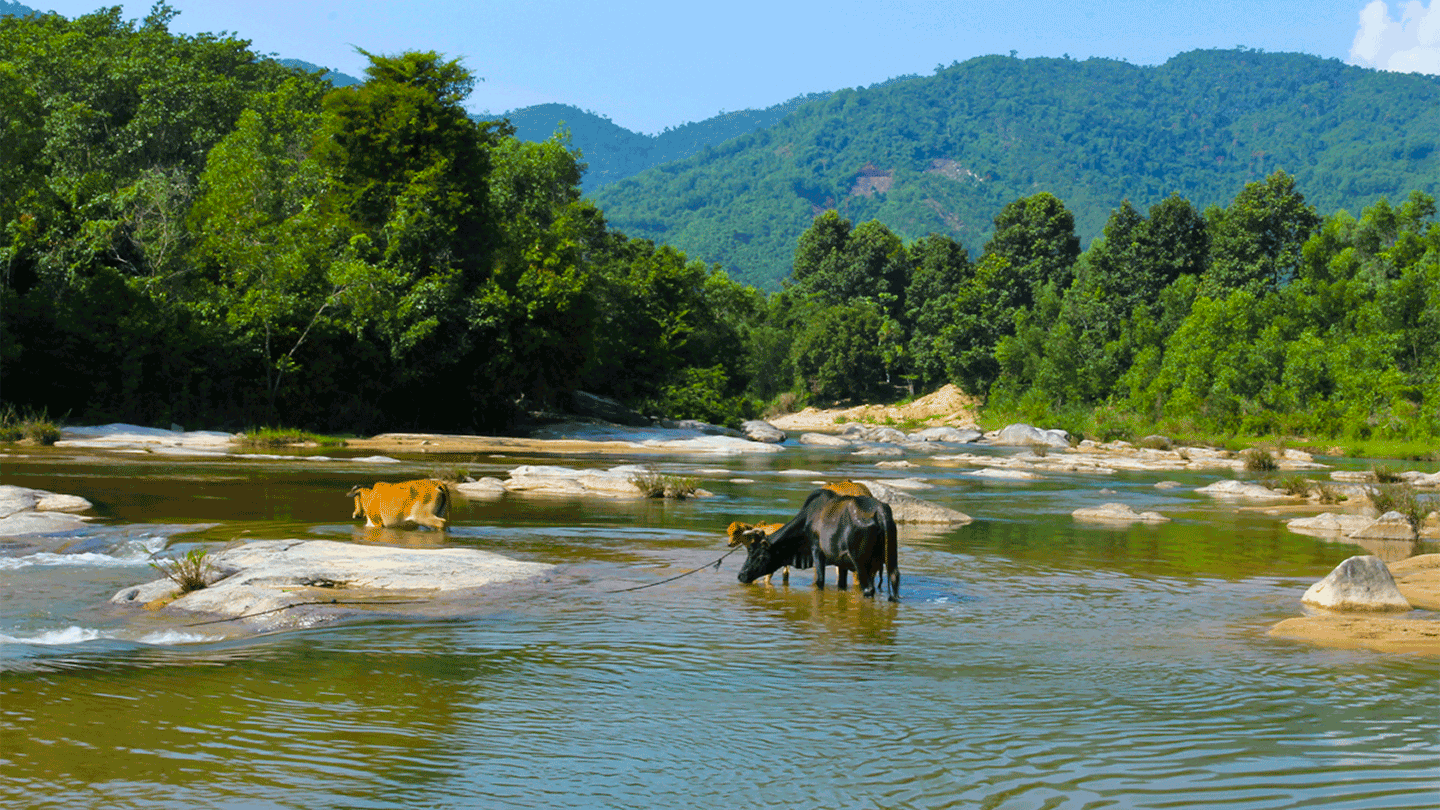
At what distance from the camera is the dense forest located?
130 ft

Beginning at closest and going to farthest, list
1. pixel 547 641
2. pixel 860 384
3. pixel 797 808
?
1. pixel 797 808
2. pixel 547 641
3. pixel 860 384

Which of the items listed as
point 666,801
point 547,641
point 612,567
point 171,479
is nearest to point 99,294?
point 171,479

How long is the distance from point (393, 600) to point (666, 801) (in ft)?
20.9

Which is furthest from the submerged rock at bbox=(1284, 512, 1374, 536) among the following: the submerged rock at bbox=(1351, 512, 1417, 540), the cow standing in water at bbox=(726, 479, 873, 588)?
the cow standing in water at bbox=(726, 479, 873, 588)

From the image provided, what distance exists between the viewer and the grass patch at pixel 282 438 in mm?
36750

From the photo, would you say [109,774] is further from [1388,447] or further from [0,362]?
[1388,447]

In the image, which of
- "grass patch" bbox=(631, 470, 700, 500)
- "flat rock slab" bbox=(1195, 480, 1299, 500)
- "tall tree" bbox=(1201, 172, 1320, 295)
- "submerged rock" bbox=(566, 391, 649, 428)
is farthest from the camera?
"tall tree" bbox=(1201, 172, 1320, 295)

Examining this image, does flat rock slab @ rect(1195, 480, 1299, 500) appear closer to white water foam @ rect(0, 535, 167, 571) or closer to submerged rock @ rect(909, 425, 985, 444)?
white water foam @ rect(0, 535, 167, 571)

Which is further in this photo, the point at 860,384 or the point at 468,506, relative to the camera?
the point at 860,384

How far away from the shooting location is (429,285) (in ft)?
146

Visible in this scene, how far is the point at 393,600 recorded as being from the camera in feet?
36.7

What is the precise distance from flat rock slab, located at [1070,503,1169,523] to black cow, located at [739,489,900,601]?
11.3m

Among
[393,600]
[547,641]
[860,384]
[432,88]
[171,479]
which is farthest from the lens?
[860,384]

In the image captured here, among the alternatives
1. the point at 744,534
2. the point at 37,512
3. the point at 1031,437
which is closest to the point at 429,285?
the point at 37,512
